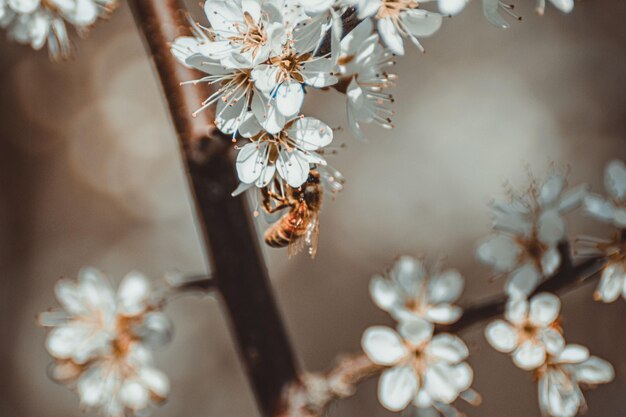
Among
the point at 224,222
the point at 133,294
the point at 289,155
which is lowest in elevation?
the point at 133,294

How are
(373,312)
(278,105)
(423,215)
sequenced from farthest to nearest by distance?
(423,215) < (373,312) < (278,105)

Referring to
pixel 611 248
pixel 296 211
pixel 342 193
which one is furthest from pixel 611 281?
pixel 342 193

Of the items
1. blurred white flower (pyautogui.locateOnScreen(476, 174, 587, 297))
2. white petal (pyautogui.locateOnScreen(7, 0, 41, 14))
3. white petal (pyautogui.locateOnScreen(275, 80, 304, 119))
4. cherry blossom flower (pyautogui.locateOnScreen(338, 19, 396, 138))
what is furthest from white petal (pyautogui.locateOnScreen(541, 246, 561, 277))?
white petal (pyautogui.locateOnScreen(7, 0, 41, 14))

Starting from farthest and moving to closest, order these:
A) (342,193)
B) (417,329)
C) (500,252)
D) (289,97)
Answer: (342,193), (500,252), (417,329), (289,97)

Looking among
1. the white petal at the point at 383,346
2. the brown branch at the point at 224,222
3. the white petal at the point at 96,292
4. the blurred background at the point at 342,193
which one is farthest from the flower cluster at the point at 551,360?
the blurred background at the point at 342,193

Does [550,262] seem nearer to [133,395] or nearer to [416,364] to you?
[416,364]

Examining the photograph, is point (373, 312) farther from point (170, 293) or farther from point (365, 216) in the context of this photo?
point (170, 293)

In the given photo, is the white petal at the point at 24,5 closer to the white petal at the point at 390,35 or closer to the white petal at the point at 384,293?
the white petal at the point at 390,35

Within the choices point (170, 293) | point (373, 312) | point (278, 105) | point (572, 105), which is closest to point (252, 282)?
point (170, 293)
